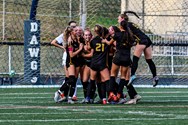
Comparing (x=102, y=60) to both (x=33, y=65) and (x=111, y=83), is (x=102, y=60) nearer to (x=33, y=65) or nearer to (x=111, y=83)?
(x=111, y=83)

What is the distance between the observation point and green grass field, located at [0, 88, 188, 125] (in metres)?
11.4

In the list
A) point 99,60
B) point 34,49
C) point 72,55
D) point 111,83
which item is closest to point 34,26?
point 34,49

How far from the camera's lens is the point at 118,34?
15422mm

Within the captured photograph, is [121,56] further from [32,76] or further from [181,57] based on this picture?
[181,57]

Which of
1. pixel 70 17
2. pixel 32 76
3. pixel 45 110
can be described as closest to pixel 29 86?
pixel 32 76

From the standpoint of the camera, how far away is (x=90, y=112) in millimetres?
13055

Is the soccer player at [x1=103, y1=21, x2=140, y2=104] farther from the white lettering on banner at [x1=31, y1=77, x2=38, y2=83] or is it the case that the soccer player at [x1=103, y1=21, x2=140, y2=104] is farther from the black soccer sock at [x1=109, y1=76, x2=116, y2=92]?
the white lettering on banner at [x1=31, y1=77, x2=38, y2=83]

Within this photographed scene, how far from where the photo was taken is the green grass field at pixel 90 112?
11391 millimetres

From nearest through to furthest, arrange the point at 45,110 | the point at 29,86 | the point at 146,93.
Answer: the point at 45,110, the point at 146,93, the point at 29,86

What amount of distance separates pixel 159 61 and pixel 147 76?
2.92 metres

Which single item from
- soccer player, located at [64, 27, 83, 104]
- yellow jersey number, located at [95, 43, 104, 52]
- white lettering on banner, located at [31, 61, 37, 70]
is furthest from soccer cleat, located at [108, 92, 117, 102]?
white lettering on banner, located at [31, 61, 37, 70]

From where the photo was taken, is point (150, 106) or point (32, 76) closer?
point (150, 106)

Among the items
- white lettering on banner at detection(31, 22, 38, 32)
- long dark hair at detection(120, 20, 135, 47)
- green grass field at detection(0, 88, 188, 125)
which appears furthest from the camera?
white lettering on banner at detection(31, 22, 38, 32)

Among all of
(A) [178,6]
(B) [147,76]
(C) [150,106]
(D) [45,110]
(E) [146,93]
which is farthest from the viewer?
(B) [147,76]
